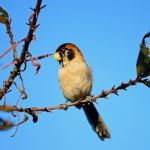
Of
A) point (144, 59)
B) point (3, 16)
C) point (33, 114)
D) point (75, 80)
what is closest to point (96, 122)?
point (75, 80)

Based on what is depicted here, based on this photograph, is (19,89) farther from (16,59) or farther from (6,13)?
(6,13)

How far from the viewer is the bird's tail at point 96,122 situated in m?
4.82

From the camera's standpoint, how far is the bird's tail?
4.82 metres

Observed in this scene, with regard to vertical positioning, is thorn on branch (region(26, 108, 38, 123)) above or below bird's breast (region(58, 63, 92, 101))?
below

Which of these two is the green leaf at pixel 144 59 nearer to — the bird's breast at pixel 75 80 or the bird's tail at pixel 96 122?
the bird's tail at pixel 96 122

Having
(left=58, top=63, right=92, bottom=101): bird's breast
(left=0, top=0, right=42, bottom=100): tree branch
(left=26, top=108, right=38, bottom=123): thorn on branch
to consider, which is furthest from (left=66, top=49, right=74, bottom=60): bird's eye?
(left=0, top=0, right=42, bottom=100): tree branch

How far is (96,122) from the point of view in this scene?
5.64m

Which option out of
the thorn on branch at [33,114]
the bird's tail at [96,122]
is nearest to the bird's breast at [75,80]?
the bird's tail at [96,122]

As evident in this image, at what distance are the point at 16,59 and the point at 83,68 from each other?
4226 mm

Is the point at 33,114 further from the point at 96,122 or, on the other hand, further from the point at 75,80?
the point at 75,80

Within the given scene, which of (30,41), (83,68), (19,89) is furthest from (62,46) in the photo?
(30,41)

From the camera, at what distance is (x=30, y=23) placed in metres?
1.58

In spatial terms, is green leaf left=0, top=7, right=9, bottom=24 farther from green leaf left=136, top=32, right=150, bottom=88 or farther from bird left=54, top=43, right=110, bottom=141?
bird left=54, top=43, right=110, bottom=141

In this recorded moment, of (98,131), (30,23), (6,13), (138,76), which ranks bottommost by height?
(138,76)
